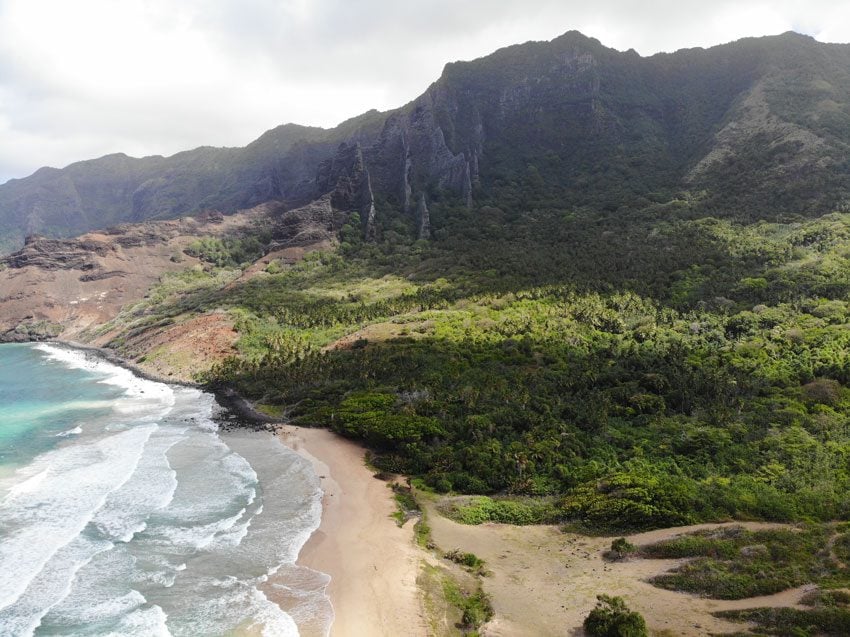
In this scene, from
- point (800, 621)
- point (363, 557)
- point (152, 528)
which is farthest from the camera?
point (152, 528)

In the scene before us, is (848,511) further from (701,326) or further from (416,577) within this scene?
(701,326)

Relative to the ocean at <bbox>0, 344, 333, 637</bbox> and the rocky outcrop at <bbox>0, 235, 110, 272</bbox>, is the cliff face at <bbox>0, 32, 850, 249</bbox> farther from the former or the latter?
the ocean at <bbox>0, 344, 333, 637</bbox>

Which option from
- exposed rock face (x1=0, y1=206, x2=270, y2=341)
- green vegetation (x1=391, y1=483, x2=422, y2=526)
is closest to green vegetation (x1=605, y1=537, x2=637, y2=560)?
green vegetation (x1=391, y1=483, x2=422, y2=526)

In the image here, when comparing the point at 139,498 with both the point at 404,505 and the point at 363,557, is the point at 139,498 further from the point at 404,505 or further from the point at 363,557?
the point at 404,505

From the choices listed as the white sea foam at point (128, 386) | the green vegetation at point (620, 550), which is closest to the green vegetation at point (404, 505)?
the green vegetation at point (620, 550)

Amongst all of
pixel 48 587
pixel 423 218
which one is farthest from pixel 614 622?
pixel 423 218

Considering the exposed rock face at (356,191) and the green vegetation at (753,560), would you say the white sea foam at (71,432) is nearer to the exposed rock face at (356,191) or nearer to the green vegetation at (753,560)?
the green vegetation at (753,560)
